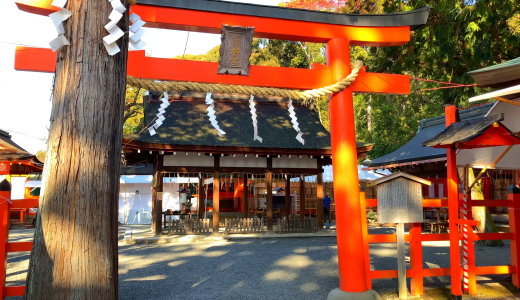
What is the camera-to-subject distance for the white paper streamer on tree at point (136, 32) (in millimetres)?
3531

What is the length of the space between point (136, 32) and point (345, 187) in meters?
3.02

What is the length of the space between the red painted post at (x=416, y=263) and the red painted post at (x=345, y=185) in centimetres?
97

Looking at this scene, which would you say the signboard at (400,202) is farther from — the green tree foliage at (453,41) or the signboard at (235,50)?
the green tree foliage at (453,41)

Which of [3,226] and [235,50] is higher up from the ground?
[235,50]

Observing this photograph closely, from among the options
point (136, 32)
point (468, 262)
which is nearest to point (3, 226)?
point (136, 32)

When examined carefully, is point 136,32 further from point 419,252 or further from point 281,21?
point 419,252

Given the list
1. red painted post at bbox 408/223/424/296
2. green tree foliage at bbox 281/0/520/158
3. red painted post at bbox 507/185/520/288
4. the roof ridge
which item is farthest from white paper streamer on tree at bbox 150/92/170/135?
the roof ridge

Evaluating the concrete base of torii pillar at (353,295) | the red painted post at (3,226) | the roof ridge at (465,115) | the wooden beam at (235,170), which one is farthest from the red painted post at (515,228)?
the wooden beam at (235,170)

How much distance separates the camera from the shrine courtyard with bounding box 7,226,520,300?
5574 millimetres

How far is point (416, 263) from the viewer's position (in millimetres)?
5266

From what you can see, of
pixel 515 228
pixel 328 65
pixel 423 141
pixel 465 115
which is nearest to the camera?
pixel 328 65

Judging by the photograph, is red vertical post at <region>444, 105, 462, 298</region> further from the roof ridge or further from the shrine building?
the roof ridge

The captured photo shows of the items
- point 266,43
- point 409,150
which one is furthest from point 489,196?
point 266,43

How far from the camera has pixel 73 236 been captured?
294cm
